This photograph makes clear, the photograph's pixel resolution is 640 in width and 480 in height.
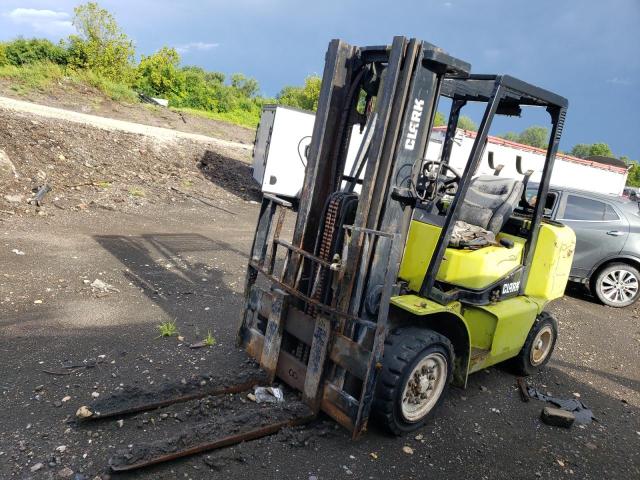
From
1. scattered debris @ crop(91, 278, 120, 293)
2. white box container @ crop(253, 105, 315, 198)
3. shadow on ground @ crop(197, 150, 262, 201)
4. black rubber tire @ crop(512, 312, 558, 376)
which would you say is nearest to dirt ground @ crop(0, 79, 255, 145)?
shadow on ground @ crop(197, 150, 262, 201)

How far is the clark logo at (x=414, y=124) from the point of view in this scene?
3604mm

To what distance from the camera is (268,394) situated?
3959mm

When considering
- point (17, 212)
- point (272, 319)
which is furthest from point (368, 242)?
point (17, 212)

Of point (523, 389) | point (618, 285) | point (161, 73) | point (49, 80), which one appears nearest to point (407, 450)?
point (523, 389)

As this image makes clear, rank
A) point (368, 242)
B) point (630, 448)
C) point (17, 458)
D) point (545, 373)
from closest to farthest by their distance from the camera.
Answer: point (17, 458) → point (368, 242) → point (630, 448) → point (545, 373)

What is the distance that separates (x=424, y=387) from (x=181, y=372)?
80.6 inches

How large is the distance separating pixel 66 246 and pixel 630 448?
7393mm

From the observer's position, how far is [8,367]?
408 cm

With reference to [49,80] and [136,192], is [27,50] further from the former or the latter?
[136,192]

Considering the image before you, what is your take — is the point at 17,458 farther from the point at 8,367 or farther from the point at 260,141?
the point at 260,141

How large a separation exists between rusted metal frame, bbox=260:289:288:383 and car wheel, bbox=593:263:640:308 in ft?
23.2

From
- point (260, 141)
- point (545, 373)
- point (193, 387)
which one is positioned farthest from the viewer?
point (260, 141)

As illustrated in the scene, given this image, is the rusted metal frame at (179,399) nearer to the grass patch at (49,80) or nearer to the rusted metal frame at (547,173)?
the rusted metal frame at (547,173)

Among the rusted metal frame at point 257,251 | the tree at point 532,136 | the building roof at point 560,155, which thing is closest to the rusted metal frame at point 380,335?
the rusted metal frame at point 257,251
